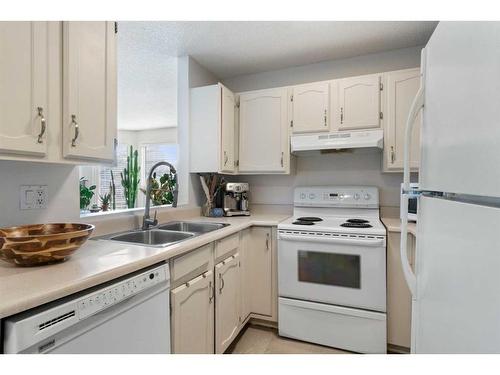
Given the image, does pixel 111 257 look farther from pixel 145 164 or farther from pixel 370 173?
pixel 145 164

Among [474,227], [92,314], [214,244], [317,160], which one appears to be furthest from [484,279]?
[317,160]

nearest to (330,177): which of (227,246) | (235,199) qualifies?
(235,199)

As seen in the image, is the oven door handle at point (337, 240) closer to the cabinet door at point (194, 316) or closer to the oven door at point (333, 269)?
the oven door at point (333, 269)

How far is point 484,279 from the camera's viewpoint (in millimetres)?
545

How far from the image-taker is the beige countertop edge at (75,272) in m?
0.72

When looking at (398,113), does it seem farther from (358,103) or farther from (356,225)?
(356,225)

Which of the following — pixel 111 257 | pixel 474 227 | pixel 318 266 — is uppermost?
pixel 474 227

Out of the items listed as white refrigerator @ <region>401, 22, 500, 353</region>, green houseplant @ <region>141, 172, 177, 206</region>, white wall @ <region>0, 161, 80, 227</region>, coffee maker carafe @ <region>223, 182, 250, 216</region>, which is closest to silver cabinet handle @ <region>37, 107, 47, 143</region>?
white wall @ <region>0, 161, 80, 227</region>

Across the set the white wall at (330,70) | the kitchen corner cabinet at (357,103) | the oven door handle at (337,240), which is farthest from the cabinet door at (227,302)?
the white wall at (330,70)

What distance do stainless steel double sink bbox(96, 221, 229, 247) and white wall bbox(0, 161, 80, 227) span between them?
0.25 m

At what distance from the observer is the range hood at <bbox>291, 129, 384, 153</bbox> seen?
2.12 meters

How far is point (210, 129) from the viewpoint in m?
2.40

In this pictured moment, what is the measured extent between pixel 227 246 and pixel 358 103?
63.2 inches
